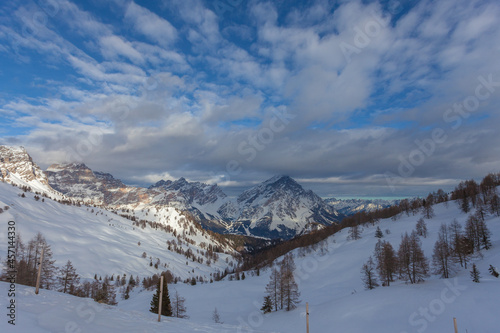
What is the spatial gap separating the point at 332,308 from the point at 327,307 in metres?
2.48

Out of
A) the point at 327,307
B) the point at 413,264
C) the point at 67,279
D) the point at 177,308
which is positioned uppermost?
the point at 413,264

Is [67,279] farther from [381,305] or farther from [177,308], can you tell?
[381,305]

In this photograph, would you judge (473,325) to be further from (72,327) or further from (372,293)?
(72,327)

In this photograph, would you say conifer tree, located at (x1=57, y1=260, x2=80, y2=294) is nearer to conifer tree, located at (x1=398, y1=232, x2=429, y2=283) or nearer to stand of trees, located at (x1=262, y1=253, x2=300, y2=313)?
stand of trees, located at (x1=262, y1=253, x2=300, y2=313)

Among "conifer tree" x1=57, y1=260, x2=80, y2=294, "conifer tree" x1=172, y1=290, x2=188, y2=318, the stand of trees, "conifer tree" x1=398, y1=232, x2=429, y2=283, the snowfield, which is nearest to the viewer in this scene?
the snowfield

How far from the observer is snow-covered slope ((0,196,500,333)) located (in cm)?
1783

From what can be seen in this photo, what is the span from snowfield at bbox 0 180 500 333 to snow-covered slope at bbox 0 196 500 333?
0.07 meters

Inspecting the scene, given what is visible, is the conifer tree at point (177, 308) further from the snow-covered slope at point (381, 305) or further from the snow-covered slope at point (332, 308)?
the snow-covered slope at point (332, 308)

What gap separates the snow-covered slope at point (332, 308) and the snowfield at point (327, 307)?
0.23 ft

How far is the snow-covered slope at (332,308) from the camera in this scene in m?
17.8

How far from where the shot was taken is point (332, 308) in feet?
166

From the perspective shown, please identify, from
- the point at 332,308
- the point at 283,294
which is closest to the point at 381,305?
the point at 332,308

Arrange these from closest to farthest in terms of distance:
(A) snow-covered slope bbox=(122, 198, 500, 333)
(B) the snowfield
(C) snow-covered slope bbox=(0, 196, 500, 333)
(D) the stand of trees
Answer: (B) the snowfield → (C) snow-covered slope bbox=(0, 196, 500, 333) → (A) snow-covered slope bbox=(122, 198, 500, 333) → (D) the stand of trees

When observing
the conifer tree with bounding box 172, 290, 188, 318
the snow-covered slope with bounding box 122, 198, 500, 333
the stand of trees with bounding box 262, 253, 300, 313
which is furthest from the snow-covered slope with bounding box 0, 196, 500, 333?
the conifer tree with bounding box 172, 290, 188, 318
